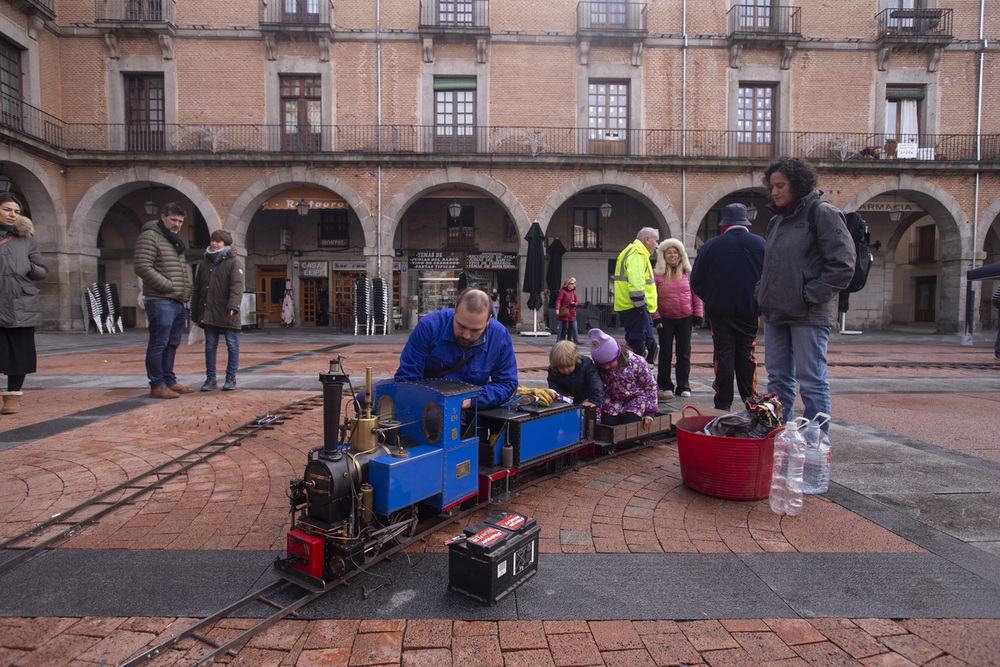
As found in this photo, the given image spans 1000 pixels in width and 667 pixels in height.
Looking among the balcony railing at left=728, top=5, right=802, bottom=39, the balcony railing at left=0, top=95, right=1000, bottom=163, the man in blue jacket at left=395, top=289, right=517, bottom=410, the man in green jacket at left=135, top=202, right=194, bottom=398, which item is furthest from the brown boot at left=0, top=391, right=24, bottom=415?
the balcony railing at left=728, top=5, right=802, bottom=39

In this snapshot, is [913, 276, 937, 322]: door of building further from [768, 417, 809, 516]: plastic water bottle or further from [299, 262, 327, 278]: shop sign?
[768, 417, 809, 516]: plastic water bottle

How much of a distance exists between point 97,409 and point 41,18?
18672mm

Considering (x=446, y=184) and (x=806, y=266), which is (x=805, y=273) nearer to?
(x=806, y=266)

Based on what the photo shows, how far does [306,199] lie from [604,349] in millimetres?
17466

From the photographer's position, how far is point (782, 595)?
86.5 inches

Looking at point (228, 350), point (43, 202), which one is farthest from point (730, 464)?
point (43, 202)

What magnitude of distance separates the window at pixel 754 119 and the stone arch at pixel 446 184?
8517 mm

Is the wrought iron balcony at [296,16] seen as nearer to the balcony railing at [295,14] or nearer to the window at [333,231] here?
the balcony railing at [295,14]

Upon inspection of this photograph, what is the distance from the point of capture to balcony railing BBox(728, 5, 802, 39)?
18.7m

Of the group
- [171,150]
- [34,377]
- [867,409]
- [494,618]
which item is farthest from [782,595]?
[171,150]

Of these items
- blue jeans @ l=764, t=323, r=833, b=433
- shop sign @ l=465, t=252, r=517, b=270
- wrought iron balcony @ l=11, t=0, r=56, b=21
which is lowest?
blue jeans @ l=764, t=323, r=833, b=433

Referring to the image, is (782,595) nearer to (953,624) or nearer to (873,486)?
(953,624)

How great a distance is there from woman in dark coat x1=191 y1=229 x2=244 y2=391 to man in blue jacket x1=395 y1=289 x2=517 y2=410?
14.2 feet

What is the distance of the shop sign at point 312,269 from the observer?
22234mm
